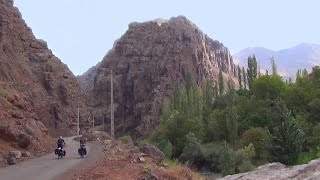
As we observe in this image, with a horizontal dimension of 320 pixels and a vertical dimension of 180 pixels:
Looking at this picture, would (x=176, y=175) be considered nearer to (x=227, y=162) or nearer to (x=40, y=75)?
(x=227, y=162)

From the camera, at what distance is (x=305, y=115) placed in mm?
63531

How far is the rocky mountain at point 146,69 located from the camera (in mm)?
136625

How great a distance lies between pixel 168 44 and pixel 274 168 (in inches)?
5363

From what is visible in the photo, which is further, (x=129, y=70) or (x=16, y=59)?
(x=129, y=70)

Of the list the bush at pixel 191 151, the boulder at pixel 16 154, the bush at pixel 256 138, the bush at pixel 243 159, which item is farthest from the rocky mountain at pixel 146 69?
the boulder at pixel 16 154

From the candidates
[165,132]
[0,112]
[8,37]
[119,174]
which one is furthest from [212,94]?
[119,174]

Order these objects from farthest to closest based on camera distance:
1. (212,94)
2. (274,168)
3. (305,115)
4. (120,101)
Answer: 1. (120,101)
2. (212,94)
3. (305,115)
4. (274,168)

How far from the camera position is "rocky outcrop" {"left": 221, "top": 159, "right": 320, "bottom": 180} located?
28.7 feet

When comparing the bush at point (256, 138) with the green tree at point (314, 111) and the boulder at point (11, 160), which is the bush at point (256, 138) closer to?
the green tree at point (314, 111)

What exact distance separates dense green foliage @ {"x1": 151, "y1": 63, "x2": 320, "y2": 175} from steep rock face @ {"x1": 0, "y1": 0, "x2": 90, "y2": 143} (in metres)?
34.1

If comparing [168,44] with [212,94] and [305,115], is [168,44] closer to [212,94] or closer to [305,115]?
[212,94]

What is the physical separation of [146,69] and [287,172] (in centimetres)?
13400

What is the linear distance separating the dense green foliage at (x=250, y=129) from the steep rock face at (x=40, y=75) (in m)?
34.1

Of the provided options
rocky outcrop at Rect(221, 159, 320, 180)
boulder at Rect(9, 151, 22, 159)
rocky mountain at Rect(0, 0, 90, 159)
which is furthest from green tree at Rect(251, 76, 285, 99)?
rocky outcrop at Rect(221, 159, 320, 180)
